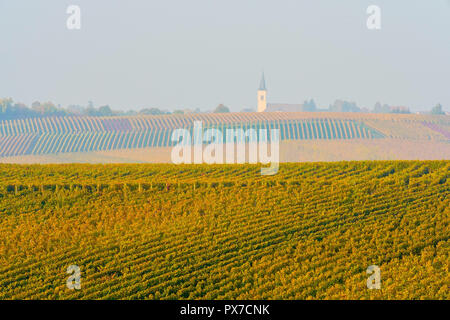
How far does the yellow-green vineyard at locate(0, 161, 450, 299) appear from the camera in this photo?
14.0 metres

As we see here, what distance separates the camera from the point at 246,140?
79.2 m

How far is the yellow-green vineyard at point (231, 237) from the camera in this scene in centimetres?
1402

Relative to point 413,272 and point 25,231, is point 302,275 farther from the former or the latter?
point 25,231

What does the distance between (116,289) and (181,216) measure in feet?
20.7

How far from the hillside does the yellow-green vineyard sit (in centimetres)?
4889

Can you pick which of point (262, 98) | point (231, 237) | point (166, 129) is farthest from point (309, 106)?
point (231, 237)

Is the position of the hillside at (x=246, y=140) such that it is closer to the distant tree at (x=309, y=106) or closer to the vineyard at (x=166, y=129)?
the vineyard at (x=166, y=129)

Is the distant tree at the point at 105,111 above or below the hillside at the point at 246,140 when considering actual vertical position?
above

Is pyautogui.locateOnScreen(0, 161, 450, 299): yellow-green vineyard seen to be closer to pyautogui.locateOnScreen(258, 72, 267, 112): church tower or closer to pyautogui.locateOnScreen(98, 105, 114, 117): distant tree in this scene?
pyautogui.locateOnScreen(98, 105, 114, 117): distant tree

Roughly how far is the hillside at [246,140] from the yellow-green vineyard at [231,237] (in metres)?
48.9

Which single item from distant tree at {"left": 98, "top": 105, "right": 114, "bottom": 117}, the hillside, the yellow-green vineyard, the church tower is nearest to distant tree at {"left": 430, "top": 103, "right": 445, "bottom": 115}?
the hillside

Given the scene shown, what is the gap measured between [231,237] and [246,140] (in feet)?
204

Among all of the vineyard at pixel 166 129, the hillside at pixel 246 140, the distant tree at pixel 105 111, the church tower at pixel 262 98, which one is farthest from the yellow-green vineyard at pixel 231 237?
the church tower at pixel 262 98

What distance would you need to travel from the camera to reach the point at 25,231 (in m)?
19.0
